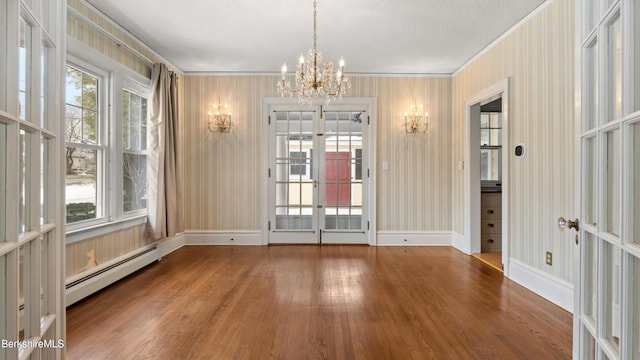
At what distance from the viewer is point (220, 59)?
4.57 meters

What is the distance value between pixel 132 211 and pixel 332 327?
2.79 metres

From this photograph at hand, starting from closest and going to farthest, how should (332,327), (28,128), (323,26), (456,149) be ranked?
(28,128)
(332,327)
(323,26)
(456,149)

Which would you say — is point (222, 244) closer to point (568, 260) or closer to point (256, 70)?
point (256, 70)

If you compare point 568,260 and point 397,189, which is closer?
point 568,260

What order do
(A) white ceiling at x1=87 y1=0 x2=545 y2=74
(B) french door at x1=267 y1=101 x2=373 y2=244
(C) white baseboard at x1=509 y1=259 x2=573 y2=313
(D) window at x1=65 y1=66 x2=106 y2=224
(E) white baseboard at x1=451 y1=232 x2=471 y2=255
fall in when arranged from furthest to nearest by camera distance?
1. (B) french door at x1=267 y1=101 x2=373 y2=244
2. (E) white baseboard at x1=451 y1=232 x2=471 y2=255
3. (A) white ceiling at x1=87 y1=0 x2=545 y2=74
4. (D) window at x1=65 y1=66 x2=106 y2=224
5. (C) white baseboard at x1=509 y1=259 x2=573 y2=313

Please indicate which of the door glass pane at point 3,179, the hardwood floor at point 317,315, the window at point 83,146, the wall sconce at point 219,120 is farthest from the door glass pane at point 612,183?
the wall sconce at point 219,120

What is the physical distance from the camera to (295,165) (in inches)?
205

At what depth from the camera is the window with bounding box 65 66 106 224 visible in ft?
9.82

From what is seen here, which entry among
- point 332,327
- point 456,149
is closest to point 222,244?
point 332,327

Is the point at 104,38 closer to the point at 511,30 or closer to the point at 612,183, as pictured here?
the point at 612,183

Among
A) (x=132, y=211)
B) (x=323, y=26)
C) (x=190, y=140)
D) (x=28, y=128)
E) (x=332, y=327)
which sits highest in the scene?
(x=323, y=26)

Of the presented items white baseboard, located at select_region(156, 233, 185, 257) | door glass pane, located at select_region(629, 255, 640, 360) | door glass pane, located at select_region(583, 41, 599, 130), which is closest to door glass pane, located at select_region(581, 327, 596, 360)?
door glass pane, located at select_region(629, 255, 640, 360)

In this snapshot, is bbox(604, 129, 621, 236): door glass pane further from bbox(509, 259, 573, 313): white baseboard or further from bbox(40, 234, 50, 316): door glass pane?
bbox(509, 259, 573, 313): white baseboard

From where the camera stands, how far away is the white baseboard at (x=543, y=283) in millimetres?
2754
